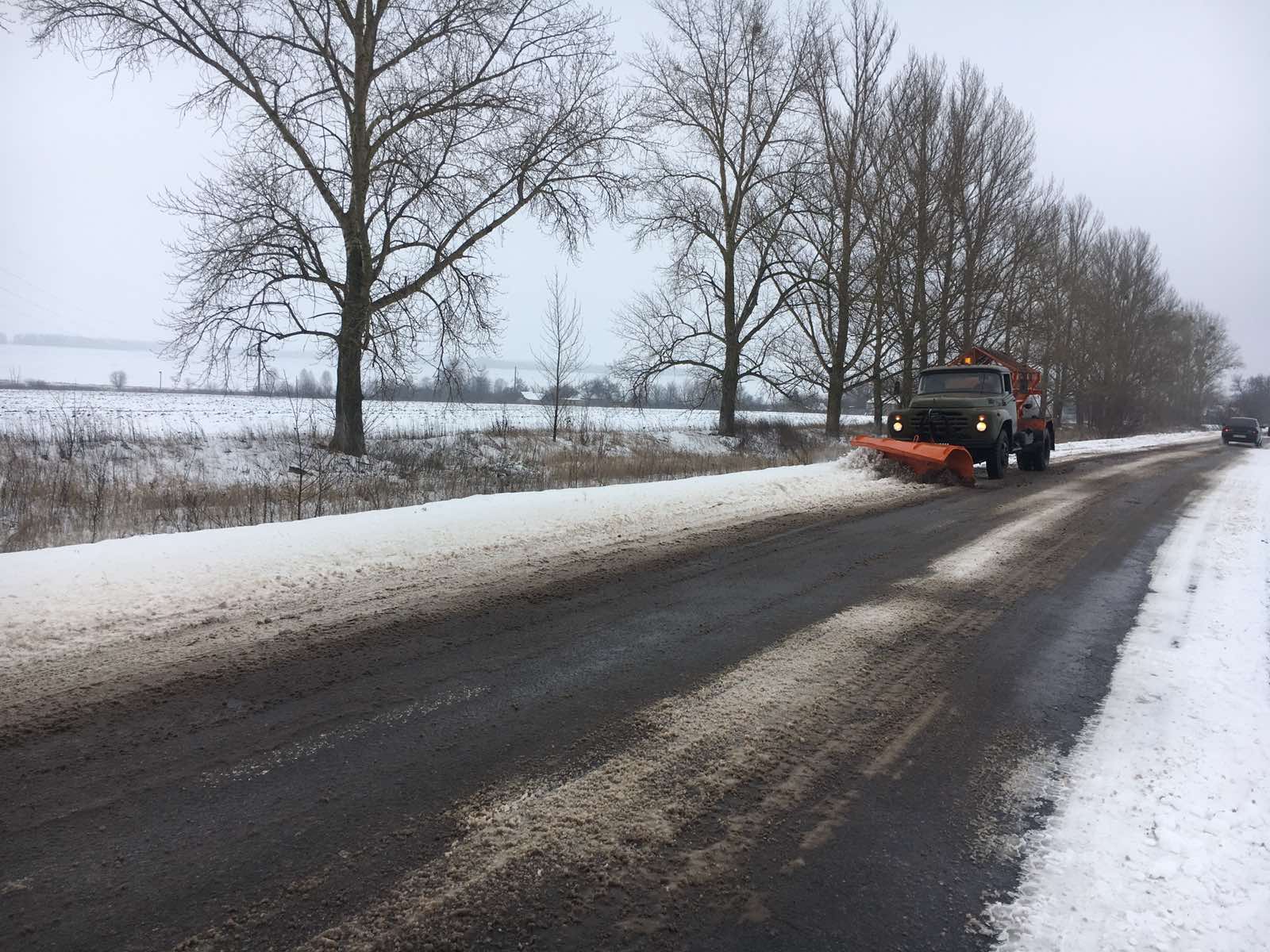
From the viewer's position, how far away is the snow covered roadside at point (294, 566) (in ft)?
14.5

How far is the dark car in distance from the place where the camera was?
42094 mm

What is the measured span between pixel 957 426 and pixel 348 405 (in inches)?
541

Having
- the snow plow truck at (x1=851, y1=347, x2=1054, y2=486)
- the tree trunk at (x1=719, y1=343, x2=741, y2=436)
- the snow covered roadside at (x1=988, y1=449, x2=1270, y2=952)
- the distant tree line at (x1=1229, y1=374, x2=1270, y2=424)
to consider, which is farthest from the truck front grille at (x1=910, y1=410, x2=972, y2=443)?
the distant tree line at (x1=1229, y1=374, x2=1270, y2=424)

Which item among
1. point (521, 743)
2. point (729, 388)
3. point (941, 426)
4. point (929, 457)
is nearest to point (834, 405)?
point (729, 388)

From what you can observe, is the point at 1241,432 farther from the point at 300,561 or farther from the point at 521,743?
the point at 521,743

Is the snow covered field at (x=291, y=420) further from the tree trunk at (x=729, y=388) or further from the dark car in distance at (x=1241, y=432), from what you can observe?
the dark car in distance at (x=1241, y=432)

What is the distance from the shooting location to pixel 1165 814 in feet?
9.11

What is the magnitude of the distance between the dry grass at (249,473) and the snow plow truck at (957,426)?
12.9 ft

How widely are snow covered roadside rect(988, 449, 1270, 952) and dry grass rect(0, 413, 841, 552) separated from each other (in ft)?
28.9

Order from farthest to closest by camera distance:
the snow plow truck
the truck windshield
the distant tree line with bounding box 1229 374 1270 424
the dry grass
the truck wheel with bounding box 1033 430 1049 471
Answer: the distant tree line with bounding box 1229 374 1270 424 → the truck wheel with bounding box 1033 430 1049 471 → the truck windshield → the snow plow truck → the dry grass

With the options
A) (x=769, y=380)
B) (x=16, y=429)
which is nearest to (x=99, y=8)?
(x=16, y=429)

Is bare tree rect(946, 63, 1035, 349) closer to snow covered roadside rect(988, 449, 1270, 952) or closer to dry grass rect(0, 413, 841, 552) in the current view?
dry grass rect(0, 413, 841, 552)

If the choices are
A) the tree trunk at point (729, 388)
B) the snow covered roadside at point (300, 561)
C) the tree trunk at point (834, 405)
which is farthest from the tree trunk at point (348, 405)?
the tree trunk at point (834, 405)

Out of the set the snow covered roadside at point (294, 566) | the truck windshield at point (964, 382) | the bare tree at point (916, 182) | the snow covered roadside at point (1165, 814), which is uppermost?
the bare tree at point (916, 182)
